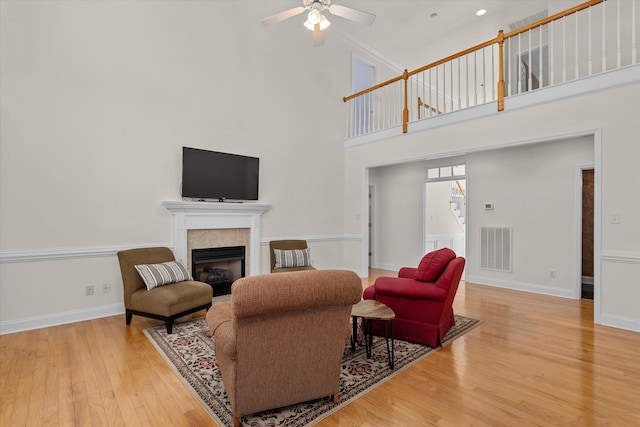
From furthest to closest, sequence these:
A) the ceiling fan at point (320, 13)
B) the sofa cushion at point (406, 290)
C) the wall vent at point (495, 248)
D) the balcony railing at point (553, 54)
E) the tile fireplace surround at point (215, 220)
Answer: the wall vent at point (495, 248) < the tile fireplace surround at point (215, 220) < the balcony railing at point (553, 54) < the ceiling fan at point (320, 13) < the sofa cushion at point (406, 290)

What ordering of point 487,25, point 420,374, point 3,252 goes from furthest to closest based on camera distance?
point 487,25 < point 3,252 < point 420,374

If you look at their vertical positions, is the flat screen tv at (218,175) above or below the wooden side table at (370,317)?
above

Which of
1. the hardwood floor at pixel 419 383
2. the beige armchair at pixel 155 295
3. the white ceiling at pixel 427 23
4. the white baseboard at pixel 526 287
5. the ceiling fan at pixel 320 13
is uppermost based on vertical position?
the white ceiling at pixel 427 23

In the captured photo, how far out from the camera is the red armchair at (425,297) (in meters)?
3.07

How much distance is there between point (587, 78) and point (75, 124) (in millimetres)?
6187

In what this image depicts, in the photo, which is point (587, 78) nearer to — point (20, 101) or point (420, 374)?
point (420, 374)

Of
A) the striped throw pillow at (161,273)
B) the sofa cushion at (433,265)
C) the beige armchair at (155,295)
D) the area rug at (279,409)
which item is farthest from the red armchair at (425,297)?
the striped throw pillow at (161,273)

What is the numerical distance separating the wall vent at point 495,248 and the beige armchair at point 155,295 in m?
4.90

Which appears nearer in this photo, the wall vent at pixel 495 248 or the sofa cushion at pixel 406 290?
the sofa cushion at pixel 406 290

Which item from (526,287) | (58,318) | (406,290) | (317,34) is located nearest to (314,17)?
(317,34)

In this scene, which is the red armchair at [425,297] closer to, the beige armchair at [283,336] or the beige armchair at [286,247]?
the beige armchair at [283,336]

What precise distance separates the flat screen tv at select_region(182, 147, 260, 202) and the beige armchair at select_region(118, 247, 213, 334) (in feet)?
3.86

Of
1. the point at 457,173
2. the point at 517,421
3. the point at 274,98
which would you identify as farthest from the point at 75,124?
the point at 457,173

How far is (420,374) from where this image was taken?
2.60 m
